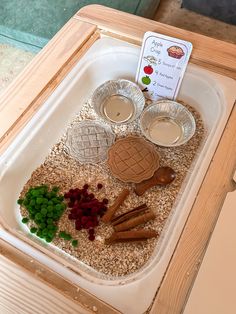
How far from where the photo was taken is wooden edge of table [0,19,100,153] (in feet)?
3.33

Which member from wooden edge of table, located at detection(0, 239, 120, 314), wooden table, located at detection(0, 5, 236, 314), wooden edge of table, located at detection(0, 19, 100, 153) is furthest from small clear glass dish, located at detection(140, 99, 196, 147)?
wooden edge of table, located at detection(0, 239, 120, 314)

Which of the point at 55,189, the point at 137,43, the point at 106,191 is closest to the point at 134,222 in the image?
the point at 106,191

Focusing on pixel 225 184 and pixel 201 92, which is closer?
pixel 225 184

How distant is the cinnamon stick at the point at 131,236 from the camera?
94cm

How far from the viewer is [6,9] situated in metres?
1.70

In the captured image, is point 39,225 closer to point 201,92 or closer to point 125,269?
point 125,269

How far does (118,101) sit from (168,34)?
0.87 ft

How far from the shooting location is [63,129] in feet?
3.83

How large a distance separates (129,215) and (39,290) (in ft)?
1.04

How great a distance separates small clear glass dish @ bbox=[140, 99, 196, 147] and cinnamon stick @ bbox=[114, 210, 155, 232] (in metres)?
0.25

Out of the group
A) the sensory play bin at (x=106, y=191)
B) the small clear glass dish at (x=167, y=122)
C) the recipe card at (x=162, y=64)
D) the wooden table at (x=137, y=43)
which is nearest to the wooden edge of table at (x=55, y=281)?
the wooden table at (x=137, y=43)

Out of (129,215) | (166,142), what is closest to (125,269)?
(129,215)

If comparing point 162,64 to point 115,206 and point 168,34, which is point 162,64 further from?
point 115,206

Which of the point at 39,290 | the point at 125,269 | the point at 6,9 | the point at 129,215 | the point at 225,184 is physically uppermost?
the point at 6,9
